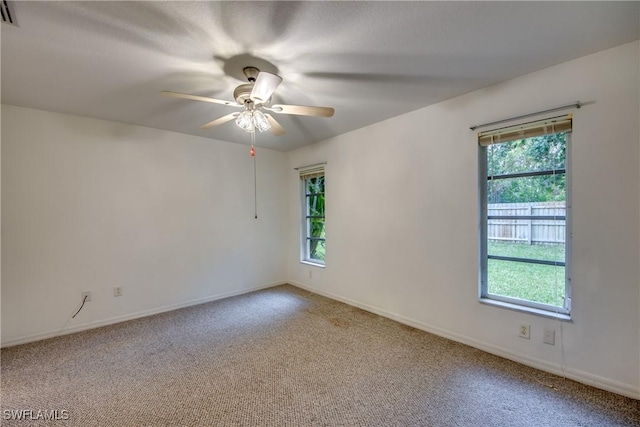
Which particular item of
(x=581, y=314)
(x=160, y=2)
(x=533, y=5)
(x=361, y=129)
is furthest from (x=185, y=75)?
(x=581, y=314)

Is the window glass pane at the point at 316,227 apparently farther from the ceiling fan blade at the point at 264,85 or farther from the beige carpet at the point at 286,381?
the ceiling fan blade at the point at 264,85

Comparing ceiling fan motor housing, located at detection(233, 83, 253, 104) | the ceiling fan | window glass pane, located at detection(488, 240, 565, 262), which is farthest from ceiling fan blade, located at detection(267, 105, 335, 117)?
window glass pane, located at detection(488, 240, 565, 262)

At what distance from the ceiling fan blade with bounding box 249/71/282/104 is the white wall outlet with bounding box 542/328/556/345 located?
2672mm

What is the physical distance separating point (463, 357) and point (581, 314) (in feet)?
2.94

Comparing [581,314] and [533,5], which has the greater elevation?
[533,5]

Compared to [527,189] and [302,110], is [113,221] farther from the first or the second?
[527,189]

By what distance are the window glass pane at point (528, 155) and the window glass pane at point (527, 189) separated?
0.25ft

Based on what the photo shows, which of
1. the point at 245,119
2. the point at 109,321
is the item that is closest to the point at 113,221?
the point at 109,321

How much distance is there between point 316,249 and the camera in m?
4.33

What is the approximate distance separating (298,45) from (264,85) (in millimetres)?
343

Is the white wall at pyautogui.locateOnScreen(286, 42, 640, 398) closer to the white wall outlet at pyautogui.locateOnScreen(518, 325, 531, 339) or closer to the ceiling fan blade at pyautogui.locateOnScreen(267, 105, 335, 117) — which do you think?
the white wall outlet at pyautogui.locateOnScreen(518, 325, 531, 339)

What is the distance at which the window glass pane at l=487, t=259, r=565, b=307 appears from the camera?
2062 mm

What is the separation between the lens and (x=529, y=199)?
2.17 m

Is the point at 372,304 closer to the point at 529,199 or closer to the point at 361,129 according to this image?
the point at 529,199
